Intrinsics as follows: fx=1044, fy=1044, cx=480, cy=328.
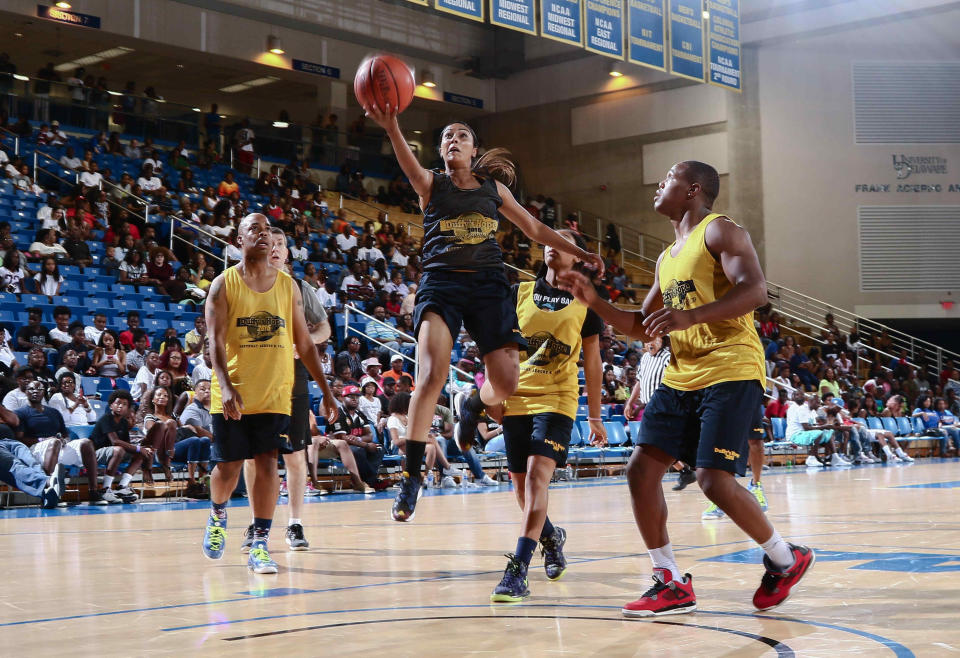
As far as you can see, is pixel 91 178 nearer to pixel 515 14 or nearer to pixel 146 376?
pixel 146 376

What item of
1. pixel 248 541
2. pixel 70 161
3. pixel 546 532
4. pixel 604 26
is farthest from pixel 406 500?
pixel 70 161

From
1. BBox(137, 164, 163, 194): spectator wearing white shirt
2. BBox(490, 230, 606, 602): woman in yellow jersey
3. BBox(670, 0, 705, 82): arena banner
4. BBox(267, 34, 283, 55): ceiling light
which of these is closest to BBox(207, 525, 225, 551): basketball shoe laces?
BBox(490, 230, 606, 602): woman in yellow jersey

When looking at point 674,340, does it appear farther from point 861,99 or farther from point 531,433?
point 861,99

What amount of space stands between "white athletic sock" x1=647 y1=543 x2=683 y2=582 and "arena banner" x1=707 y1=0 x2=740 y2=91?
16551 millimetres

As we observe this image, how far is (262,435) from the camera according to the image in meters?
5.33

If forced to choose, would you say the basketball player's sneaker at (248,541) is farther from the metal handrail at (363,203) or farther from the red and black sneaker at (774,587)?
the metal handrail at (363,203)

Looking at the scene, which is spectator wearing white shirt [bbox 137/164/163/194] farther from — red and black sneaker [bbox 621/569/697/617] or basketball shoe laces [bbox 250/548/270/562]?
red and black sneaker [bbox 621/569/697/617]

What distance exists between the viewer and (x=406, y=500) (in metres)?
→ 4.52

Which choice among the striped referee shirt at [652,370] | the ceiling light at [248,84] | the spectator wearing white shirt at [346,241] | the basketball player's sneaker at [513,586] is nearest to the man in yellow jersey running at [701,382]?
the basketball player's sneaker at [513,586]

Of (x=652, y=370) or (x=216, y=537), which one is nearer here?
(x=216, y=537)

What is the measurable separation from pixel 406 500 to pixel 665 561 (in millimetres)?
1171

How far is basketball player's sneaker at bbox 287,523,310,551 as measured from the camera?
6230 mm

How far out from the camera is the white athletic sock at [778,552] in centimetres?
383

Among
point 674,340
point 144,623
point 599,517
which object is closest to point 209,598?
point 144,623
